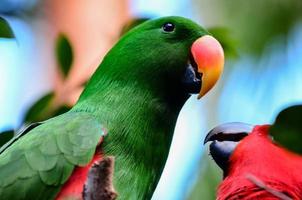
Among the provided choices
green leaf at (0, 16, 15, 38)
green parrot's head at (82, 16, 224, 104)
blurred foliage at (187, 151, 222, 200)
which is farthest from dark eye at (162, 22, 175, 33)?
blurred foliage at (187, 151, 222, 200)

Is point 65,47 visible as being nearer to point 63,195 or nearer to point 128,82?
point 128,82

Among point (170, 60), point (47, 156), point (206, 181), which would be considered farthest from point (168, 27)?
point (206, 181)

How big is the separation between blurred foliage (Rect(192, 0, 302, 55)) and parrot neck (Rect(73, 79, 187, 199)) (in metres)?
1.74

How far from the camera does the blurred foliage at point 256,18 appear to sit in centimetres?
395

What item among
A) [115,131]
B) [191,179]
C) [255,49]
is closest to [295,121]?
[115,131]

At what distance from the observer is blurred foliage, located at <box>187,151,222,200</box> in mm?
3342

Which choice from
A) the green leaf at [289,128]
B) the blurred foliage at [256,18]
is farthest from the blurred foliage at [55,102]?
the blurred foliage at [256,18]

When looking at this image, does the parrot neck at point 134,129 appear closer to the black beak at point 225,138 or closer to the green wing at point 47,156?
the green wing at point 47,156

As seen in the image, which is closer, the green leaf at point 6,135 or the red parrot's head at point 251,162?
the green leaf at point 6,135

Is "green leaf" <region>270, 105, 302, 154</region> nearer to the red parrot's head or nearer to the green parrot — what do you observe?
the green parrot

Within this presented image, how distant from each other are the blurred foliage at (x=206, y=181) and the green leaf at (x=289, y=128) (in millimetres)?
1771

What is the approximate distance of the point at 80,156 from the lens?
1.91 metres

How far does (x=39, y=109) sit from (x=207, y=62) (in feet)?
1.67

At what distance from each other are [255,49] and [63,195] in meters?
2.35
